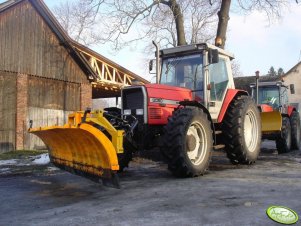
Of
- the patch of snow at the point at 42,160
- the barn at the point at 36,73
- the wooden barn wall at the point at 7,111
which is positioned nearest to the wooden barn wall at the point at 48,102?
the barn at the point at 36,73

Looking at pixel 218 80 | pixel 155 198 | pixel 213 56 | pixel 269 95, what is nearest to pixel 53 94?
pixel 269 95

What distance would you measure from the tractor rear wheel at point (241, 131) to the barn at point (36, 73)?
10.4 metres

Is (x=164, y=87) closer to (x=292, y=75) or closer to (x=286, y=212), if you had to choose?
(x=286, y=212)

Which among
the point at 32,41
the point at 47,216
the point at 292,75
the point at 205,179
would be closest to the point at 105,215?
the point at 47,216

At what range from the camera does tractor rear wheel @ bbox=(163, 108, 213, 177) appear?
23.1 feet

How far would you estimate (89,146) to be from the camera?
6719mm

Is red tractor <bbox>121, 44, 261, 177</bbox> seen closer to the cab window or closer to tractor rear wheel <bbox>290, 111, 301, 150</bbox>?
the cab window

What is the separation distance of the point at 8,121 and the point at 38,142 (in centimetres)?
181

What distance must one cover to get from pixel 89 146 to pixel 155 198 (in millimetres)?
1539

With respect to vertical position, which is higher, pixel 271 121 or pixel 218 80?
pixel 218 80

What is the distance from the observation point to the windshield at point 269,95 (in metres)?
14.5

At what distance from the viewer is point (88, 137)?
6.59 m

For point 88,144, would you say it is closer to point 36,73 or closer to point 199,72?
point 199,72

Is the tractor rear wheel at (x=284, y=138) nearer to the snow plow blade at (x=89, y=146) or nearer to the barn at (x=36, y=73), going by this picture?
the snow plow blade at (x=89, y=146)
